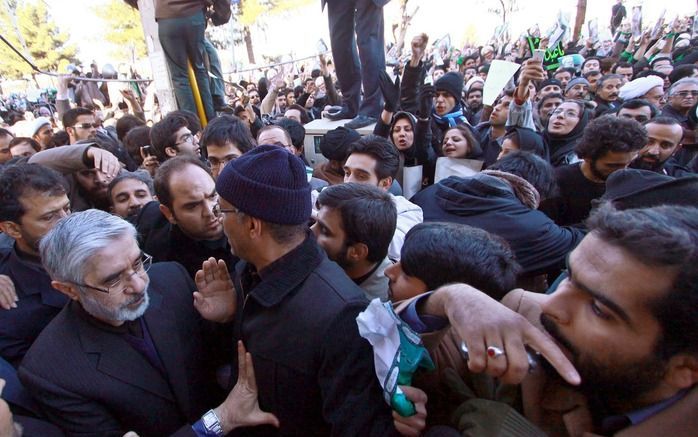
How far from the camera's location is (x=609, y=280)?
2.77 feet

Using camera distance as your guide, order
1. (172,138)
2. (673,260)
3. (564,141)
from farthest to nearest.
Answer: (564,141) < (172,138) < (673,260)

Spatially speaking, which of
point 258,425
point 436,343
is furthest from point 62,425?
point 436,343

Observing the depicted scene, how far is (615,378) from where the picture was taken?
33.5 inches

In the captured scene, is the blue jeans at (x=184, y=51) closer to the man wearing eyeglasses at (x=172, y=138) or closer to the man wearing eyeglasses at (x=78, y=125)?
the man wearing eyeglasses at (x=172, y=138)

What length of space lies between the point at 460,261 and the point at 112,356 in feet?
4.31

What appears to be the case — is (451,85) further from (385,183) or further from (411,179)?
(385,183)

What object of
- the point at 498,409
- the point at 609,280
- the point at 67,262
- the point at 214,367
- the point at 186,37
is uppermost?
the point at 186,37

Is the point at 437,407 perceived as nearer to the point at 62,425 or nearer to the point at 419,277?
the point at 419,277

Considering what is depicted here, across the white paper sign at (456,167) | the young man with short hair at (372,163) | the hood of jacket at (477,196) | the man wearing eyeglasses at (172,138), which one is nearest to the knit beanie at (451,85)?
the white paper sign at (456,167)

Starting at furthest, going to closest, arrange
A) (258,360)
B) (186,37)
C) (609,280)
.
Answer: (186,37)
(258,360)
(609,280)

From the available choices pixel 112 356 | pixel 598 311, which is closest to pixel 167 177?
pixel 112 356

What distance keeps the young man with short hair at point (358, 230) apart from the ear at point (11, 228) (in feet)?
5.00

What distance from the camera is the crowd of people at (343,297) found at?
847 millimetres

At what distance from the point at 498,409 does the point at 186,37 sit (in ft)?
13.5
